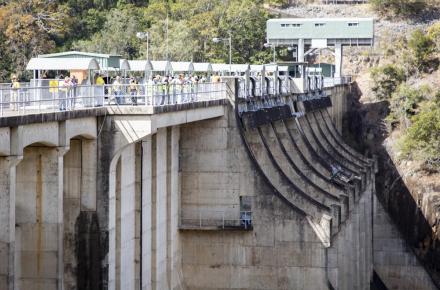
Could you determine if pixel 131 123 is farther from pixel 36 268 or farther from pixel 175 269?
pixel 175 269

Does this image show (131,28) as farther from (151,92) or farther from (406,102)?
(151,92)

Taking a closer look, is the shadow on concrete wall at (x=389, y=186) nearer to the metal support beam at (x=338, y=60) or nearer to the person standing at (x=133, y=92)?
the metal support beam at (x=338, y=60)

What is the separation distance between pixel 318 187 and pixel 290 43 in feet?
206

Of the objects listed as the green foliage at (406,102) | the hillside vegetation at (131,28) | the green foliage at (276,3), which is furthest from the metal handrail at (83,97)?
the green foliage at (276,3)

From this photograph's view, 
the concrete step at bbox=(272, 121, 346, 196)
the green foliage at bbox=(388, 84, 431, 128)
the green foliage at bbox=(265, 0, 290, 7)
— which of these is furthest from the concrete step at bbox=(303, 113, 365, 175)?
the green foliage at bbox=(265, 0, 290, 7)

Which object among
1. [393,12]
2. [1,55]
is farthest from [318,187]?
[393,12]

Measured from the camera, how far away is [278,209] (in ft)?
134

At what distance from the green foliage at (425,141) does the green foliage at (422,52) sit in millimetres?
20961

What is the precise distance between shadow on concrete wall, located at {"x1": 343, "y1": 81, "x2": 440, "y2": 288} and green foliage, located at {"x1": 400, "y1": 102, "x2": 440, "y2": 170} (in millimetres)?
2151

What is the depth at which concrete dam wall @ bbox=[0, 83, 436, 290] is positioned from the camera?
30.3m

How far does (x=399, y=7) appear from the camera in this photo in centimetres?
12512

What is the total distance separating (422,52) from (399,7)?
74.3 ft

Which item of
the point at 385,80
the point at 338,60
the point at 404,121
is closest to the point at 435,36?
the point at 338,60

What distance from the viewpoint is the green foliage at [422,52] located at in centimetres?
10319
